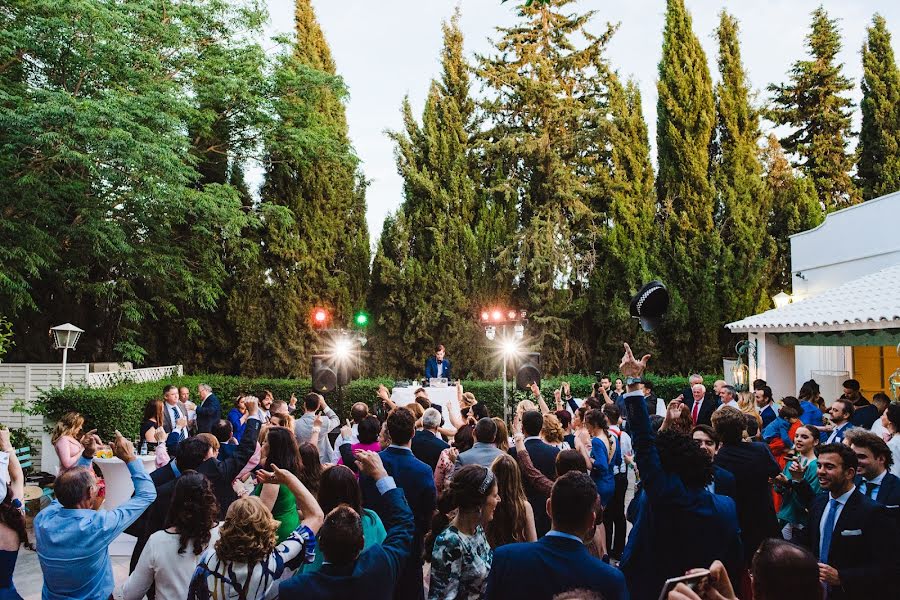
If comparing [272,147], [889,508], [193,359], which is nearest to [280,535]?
[889,508]

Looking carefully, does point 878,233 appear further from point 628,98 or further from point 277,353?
point 277,353

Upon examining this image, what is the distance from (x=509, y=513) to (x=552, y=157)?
18.1 metres

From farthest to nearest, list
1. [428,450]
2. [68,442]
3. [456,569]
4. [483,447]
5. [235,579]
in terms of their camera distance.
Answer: [68,442]
[428,450]
[483,447]
[456,569]
[235,579]

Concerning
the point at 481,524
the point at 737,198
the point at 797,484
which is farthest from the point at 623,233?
the point at 481,524

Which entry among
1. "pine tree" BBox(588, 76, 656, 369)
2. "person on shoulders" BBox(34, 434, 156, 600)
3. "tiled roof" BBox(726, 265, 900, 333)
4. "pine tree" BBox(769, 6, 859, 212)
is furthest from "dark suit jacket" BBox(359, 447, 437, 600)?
"pine tree" BBox(769, 6, 859, 212)

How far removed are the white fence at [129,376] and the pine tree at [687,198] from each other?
44.1 ft

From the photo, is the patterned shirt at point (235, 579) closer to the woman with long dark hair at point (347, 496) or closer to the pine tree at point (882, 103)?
the woman with long dark hair at point (347, 496)

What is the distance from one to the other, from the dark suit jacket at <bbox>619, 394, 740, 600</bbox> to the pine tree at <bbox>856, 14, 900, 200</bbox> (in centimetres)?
2477

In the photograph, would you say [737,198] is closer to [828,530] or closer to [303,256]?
[303,256]

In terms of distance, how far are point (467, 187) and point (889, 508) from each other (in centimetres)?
1759

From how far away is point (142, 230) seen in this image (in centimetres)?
1638

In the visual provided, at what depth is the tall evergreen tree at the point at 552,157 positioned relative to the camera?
2016 cm

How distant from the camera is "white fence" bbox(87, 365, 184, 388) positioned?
13902mm

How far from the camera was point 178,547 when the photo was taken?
3191 mm
